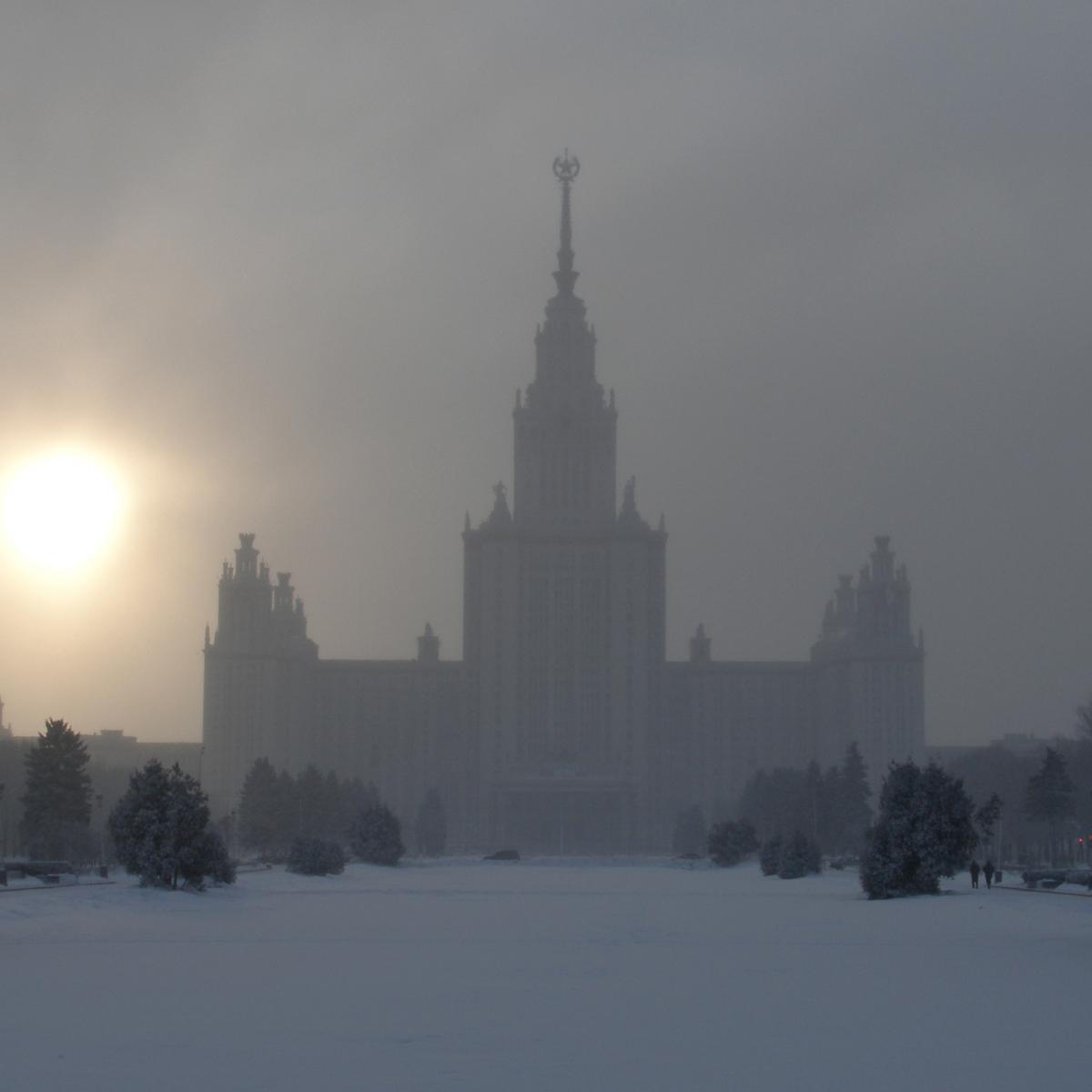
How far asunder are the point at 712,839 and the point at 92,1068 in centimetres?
9085

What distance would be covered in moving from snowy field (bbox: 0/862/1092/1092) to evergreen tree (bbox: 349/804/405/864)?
53726 mm

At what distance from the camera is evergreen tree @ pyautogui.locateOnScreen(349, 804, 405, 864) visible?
A: 105 m

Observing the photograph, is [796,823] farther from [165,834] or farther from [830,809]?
[165,834]

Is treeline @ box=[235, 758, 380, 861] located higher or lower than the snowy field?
higher

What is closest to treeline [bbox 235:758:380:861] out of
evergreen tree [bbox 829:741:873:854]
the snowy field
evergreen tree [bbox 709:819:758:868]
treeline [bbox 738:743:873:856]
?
evergreen tree [bbox 709:819:758:868]

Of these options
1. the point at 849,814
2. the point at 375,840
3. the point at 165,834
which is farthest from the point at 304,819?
the point at 165,834

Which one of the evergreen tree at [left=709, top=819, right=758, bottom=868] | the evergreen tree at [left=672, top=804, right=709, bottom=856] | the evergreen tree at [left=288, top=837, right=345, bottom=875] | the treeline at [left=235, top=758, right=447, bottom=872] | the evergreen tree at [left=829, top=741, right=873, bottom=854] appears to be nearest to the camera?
the evergreen tree at [left=288, top=837, right=345, bottom=875]

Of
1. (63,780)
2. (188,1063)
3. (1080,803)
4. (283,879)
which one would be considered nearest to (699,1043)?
(188,1063)

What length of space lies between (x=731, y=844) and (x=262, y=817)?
3369cm

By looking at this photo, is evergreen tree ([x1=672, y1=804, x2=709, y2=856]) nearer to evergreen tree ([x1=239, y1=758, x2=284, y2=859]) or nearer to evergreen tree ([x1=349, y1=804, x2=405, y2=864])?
evergreen tree ([x1=239, y1=758, x2=284, y2=859])

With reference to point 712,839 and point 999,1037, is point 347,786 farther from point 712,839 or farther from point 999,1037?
point 999,1037

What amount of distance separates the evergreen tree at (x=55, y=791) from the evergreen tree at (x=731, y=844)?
4067 cm

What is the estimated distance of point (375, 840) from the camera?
105 m

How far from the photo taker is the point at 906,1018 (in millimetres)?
25828
